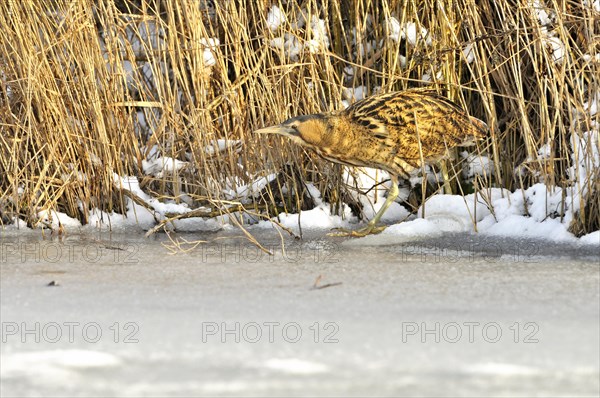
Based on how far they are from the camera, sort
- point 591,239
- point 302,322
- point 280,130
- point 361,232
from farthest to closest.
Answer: point 280,130 → point 361,232 → point 591,239 → point 302,322

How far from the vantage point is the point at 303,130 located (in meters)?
3.95

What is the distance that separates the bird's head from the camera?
394 centimetres

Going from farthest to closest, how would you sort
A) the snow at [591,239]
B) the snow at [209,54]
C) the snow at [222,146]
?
1. the snow at [209,54]
2. the snow at [222,146]
3. the snow at [591,239]

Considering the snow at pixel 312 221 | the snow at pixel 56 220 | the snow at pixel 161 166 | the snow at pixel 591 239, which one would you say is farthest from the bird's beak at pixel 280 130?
the snow at pixel 591 239

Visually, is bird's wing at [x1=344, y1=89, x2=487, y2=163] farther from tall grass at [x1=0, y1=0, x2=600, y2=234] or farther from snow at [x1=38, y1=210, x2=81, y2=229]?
snow at [x1=38, y1=210, x2=81, y2=229]

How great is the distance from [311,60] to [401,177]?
631 millimetres

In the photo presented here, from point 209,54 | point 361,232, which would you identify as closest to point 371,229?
point 361,232

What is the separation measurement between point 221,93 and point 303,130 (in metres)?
0.66

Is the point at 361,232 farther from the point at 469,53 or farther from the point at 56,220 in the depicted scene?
the point at 56,220

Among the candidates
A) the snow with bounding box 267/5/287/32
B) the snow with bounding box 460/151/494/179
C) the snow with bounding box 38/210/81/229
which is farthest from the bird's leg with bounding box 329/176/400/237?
the snow with bounding box 38/210/81/229

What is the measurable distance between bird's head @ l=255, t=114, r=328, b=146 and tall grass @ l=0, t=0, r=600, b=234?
22 cm

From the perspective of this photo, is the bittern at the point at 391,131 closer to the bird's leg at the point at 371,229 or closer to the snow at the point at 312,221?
the bird's leg at the point at 371,229

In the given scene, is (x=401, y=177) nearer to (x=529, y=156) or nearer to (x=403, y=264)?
(x=529, y=156)

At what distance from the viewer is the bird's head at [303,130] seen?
3.94 meters
